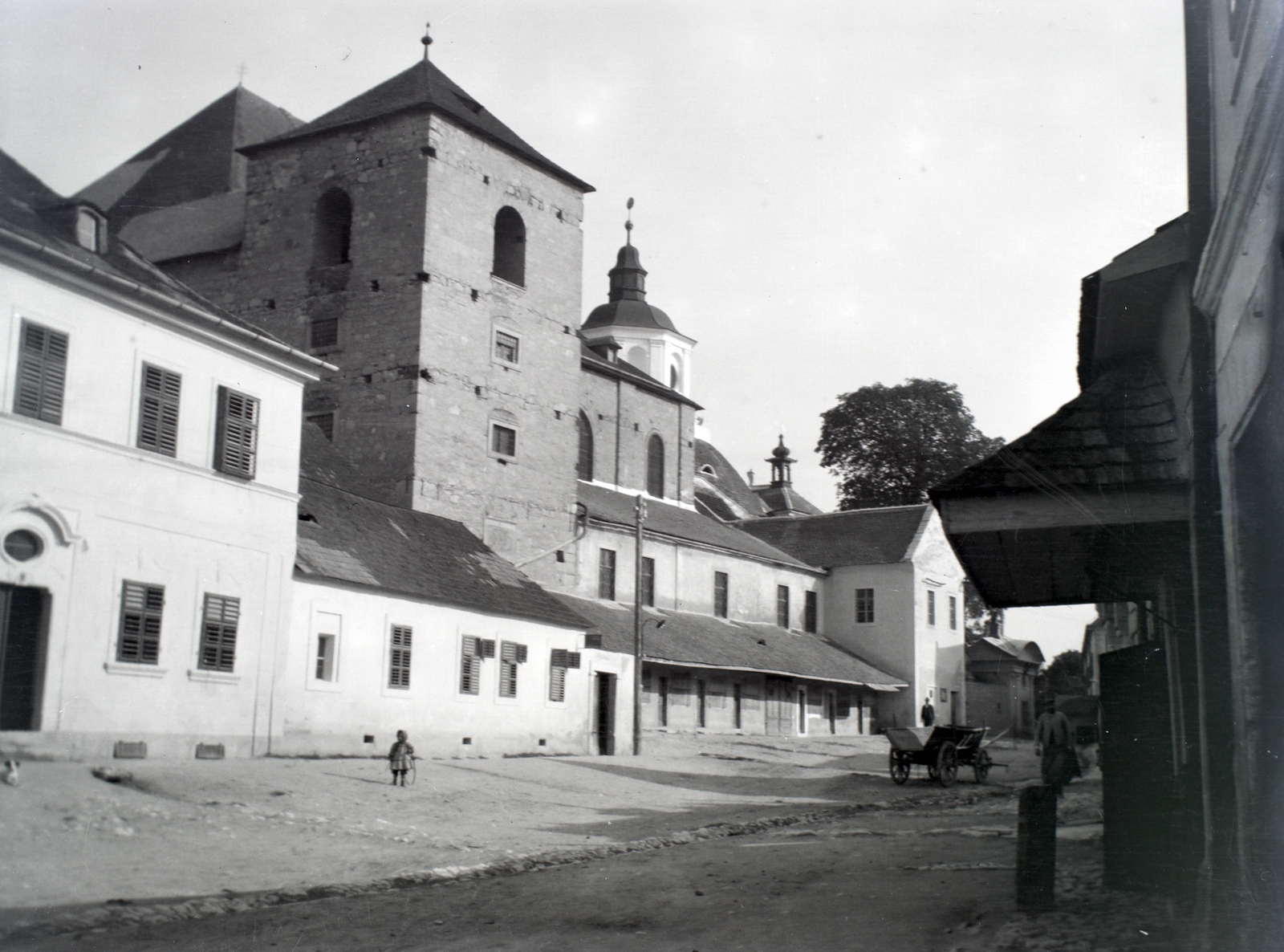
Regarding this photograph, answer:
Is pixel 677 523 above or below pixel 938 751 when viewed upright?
above

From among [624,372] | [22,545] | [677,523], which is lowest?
[22,545]

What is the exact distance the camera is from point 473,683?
27.7m

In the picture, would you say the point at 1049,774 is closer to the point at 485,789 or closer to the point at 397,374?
the point at 485,789

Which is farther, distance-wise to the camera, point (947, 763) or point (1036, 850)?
point (947, 763)

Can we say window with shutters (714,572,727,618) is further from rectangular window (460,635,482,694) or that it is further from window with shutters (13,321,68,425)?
window with shutters (13,321,68,425)

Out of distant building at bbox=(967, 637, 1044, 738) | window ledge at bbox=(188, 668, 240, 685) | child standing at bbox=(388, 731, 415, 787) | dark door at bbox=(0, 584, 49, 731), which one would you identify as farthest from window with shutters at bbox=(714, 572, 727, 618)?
dark door at bbox=(0, 584, 49, 731)

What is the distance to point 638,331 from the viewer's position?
70.5 metres

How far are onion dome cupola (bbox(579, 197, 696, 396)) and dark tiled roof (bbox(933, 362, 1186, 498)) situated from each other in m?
60.1

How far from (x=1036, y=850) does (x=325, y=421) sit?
28.6 meters

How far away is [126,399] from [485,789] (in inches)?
328

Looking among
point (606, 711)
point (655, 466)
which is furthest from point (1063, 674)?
point (606, 711)

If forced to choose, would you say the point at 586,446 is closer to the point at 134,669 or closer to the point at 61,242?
the point at 134,669

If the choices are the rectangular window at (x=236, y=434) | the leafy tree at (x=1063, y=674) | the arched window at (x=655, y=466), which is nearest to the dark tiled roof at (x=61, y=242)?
the rectangular window at (x=236, y=434)

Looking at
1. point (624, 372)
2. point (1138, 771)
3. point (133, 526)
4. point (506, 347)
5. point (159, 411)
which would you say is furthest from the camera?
point (624, 372)
